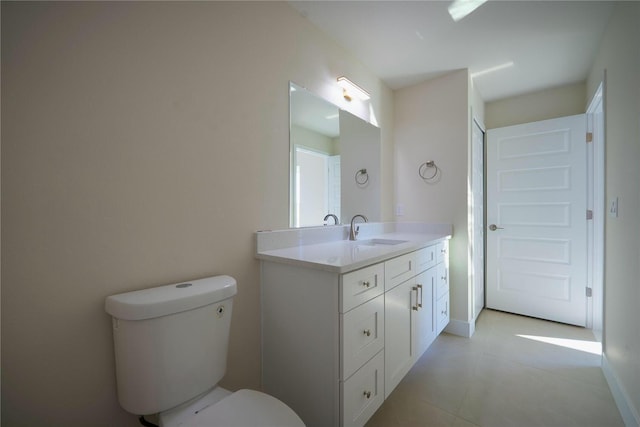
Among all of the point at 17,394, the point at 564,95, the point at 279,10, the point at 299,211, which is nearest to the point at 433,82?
the point at 564,95

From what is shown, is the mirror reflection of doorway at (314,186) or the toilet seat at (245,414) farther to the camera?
the mirror reflection of doorway at (314,186)

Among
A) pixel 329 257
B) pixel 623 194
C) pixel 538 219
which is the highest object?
pixel 623 194

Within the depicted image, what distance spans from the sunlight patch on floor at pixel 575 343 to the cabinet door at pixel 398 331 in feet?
4.83

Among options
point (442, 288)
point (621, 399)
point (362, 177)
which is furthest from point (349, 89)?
point (621, 399)

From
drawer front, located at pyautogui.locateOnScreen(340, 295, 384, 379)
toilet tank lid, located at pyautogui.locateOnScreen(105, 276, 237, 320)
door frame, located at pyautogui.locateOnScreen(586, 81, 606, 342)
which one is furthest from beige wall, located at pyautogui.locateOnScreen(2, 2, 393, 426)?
door frame, located at pyautogui.locateOnScreen(586, 81, 606, 342)

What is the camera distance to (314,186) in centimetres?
185

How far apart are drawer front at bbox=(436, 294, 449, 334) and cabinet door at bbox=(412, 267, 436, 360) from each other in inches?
4.1

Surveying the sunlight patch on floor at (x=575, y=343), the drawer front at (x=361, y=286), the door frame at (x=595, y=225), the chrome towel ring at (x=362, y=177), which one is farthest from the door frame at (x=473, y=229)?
the drawer front at (x=361, y=286)

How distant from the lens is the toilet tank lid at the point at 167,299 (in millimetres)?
883

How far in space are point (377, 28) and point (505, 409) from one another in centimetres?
245

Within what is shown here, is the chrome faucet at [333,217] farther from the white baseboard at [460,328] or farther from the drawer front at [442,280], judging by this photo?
the white baseboard at [460,328]

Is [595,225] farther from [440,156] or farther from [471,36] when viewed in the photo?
[471,36]

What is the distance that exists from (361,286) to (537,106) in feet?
10.00

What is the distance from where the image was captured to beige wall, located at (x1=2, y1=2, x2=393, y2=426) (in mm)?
821
